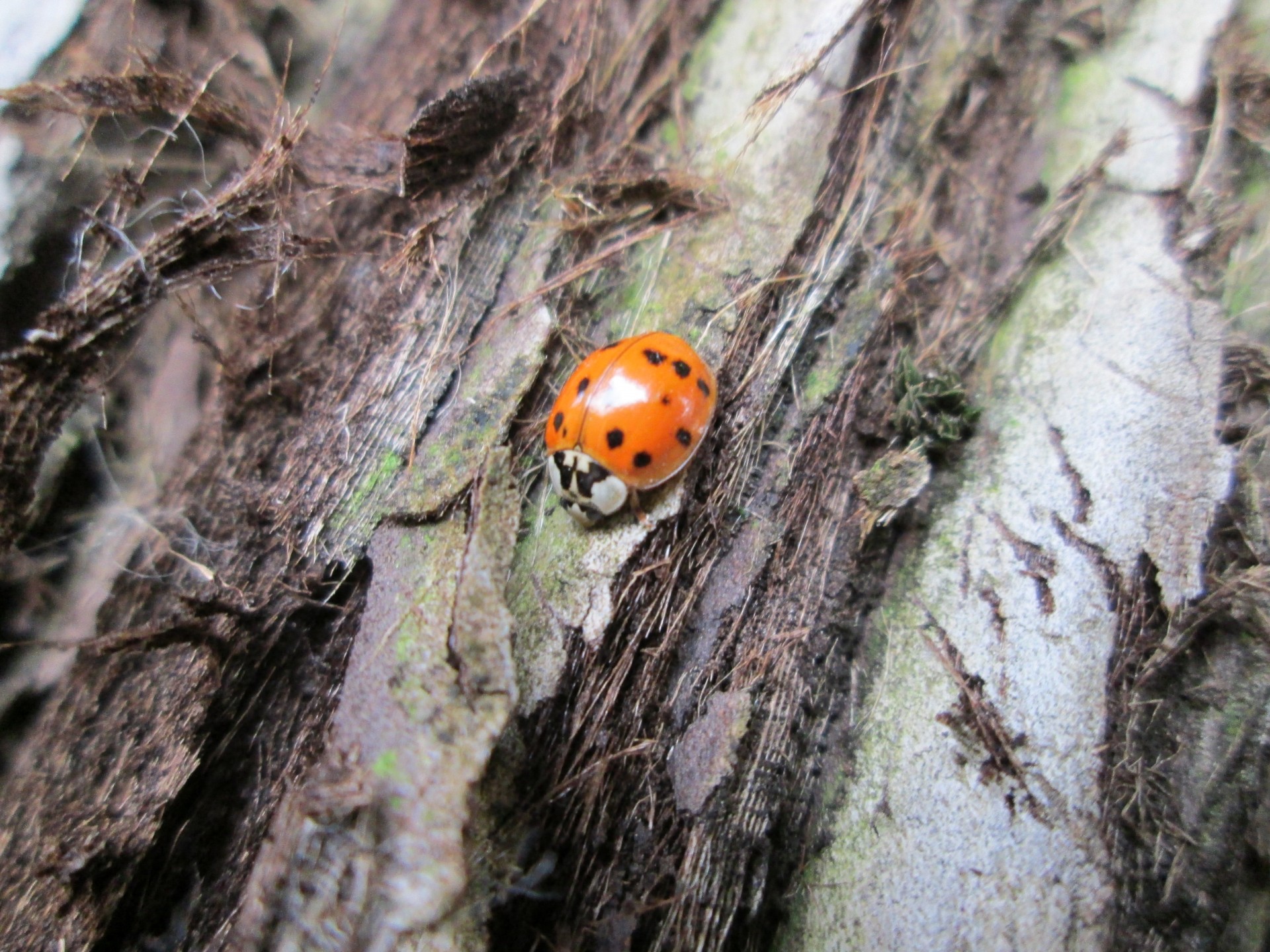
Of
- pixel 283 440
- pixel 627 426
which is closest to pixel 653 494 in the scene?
pixel 627 426

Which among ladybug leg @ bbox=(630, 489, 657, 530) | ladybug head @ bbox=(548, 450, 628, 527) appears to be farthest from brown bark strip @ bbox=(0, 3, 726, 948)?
ladybug leg @ bbox=(630, 489, 657, 530)

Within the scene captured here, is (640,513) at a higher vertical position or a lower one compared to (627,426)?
lower

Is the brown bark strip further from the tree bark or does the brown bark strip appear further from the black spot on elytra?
the black spot on elytra

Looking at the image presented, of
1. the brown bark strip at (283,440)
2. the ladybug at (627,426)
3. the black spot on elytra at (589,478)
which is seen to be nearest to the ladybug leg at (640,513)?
the ladybug at (627,426)

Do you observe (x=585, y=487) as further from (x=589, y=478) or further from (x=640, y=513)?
(x=640, y=513)

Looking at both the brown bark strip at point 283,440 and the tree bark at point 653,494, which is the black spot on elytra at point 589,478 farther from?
the brown bark strip at point 283,440

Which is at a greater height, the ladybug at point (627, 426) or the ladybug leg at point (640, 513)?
the ladybug at point (627, 426)

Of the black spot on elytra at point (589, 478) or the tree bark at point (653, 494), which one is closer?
the tree bark at point (653, 494)
